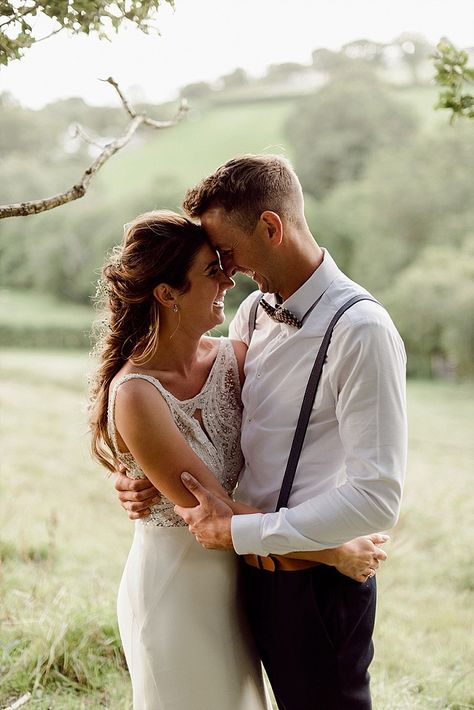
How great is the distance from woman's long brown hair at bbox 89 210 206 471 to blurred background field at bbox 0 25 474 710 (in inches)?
126

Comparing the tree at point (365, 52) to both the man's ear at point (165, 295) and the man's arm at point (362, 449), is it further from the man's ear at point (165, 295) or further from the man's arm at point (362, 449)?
the man's arm at point (362, 449)

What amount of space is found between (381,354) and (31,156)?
290 inches

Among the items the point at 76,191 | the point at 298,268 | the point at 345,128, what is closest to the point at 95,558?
the point at 76,191

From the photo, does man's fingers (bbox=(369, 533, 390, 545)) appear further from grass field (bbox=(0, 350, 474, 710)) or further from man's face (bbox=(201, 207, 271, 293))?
grass field (bbox=(0, 350, 474, 710))

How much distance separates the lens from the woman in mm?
1754

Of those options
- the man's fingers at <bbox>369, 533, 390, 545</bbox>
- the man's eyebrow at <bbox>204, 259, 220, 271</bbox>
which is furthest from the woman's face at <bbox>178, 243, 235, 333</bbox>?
the man's fingers at <bbox>369, 533, 390, 545</bbox>

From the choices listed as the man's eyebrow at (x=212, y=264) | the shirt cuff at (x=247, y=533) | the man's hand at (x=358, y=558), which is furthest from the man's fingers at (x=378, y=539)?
the man's eyebrow at (x=212, y=264)

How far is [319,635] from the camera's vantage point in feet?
5.66

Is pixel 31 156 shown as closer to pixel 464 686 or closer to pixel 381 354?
pixel 464 686

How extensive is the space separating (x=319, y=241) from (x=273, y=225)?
591 cm

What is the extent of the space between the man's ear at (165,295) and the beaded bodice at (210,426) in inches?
6.7

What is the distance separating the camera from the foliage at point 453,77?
1.87 metres

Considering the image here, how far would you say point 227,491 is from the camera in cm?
192

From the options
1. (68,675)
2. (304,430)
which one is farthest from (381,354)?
(68,675)
